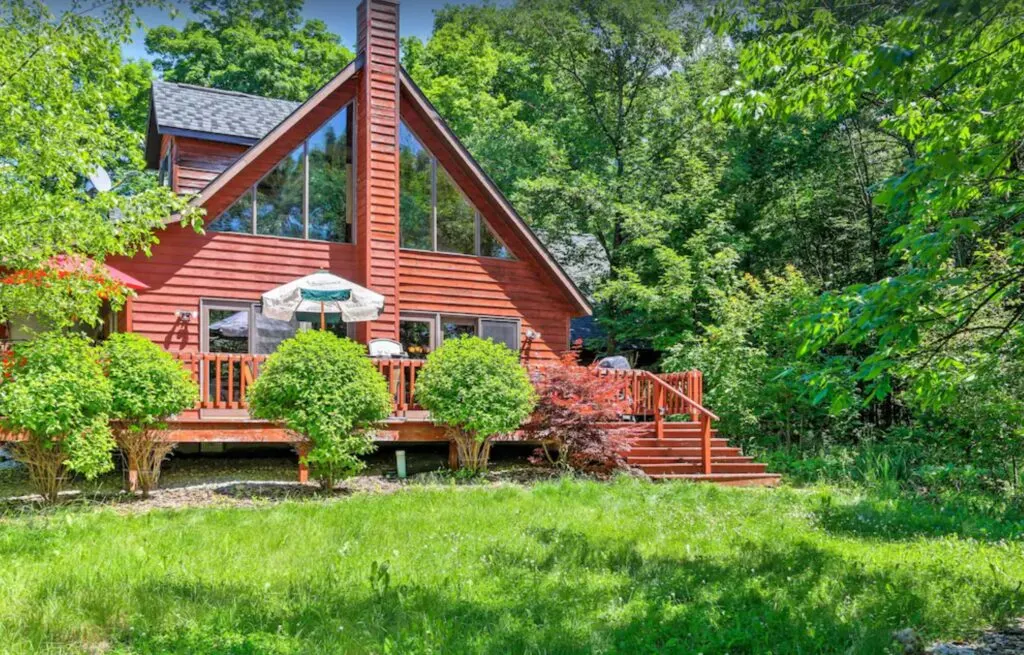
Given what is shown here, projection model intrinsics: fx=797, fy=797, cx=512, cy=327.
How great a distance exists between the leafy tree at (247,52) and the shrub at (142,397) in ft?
62.5

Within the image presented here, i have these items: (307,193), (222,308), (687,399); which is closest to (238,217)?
(307,193)

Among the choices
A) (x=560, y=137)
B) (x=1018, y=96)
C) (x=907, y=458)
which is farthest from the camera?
(x=560, y=137)

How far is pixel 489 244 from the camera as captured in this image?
1593 centimetres

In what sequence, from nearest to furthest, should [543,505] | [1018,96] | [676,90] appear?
[1018,96], [543,505], [676,90]

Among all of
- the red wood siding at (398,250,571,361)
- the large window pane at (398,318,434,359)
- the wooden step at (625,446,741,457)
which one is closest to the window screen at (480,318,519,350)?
the red wood siding at (398,250,571,361)

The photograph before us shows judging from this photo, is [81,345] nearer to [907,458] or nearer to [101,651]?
[101,651]

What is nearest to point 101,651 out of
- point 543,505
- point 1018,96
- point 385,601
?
point 385,601

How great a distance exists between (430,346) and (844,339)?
37.2 ft

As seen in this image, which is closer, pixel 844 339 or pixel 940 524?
pixel 844 339

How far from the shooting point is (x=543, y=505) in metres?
8.63

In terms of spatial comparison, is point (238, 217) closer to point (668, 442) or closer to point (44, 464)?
point (44, 464)

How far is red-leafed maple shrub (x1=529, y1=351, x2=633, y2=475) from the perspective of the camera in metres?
11.7

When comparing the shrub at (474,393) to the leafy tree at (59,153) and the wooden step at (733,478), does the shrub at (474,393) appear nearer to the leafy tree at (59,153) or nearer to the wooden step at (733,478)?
the wooden step at (733,478)

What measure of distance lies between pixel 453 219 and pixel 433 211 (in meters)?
0.45
